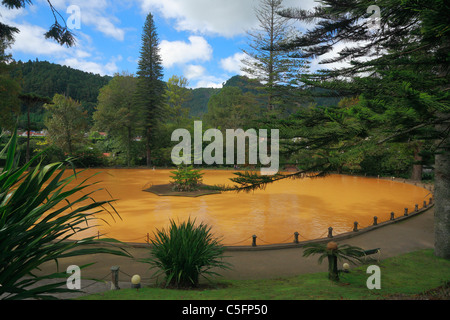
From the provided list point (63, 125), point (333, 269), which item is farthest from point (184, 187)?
point (63, 125)

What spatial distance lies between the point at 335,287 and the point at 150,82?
3783cm

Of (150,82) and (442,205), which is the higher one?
(150,82)

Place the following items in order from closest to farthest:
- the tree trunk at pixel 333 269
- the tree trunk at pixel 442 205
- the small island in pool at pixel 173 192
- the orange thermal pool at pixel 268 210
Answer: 1. the tree trunk at pixel 333 269
2. the tree trunk at pixel 442 205
3. the orange thermal pool at pixel 268 210
4. the small island in pool at pixel 173 192

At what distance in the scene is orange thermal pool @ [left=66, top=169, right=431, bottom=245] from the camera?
10.2 m

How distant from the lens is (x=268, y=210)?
13.9 metres

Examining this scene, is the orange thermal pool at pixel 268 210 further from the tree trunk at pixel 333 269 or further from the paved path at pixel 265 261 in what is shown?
the tree trunk at pixel 333 269

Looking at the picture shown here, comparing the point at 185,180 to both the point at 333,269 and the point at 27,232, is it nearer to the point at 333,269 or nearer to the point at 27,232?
the point at 333,269

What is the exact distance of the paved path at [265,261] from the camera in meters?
6.25

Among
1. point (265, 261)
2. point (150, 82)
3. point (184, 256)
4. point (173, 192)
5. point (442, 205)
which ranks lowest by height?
point (265, 261)

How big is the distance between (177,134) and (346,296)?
3600 centimetres

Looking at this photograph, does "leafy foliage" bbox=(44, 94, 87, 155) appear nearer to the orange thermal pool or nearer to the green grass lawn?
the orange thermal pool

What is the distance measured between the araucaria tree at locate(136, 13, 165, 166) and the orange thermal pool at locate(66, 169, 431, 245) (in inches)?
650

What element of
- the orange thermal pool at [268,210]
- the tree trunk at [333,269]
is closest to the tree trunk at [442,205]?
the orange thermal pool at [268,210]

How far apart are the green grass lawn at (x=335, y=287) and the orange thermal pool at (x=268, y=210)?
3069 millimetres
